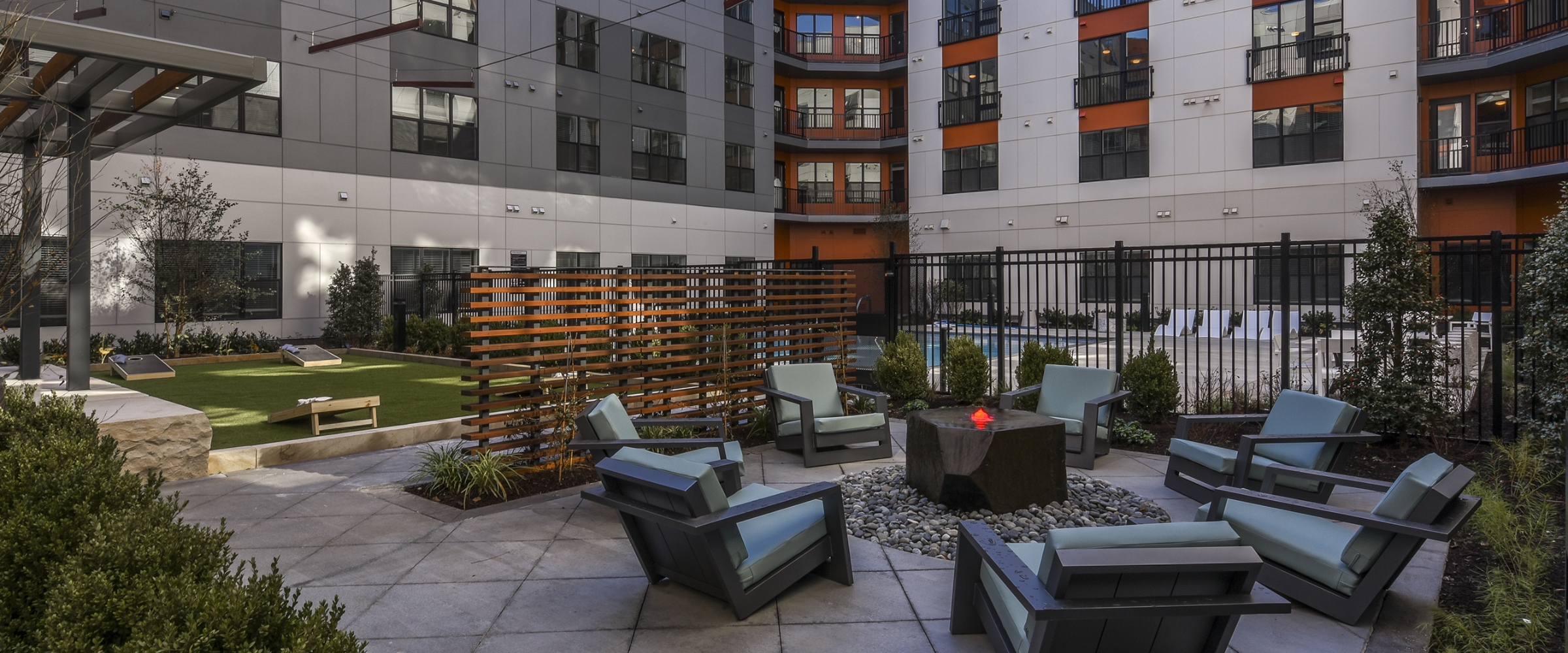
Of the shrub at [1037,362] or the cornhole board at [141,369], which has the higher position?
the shrub at [1037,362]

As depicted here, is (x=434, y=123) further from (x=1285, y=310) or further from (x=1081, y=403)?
(x=1285, y=310)

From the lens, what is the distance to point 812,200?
33125mm

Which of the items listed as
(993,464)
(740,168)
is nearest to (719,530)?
(993,464)

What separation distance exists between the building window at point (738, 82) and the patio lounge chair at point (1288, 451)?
24.9 metres

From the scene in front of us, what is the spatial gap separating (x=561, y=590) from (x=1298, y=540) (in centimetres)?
381

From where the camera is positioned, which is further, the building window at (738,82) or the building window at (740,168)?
the building window at (740,168)

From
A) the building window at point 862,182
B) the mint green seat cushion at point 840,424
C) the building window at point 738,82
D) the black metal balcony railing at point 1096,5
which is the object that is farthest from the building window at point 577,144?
the mint green seat cushion at point 840,424

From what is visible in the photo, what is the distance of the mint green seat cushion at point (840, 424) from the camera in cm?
739

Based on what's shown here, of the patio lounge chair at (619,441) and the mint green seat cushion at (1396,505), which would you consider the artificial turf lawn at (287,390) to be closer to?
the patio lounge chair at (619,441)

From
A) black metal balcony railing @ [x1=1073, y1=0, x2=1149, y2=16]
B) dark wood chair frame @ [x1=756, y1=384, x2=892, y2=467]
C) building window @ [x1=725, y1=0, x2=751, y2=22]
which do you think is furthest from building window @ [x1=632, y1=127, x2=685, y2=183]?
dark wood chair frame @ [x1=756, y1=384, x2=892, y2=467]

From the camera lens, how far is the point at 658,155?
26.9 metres

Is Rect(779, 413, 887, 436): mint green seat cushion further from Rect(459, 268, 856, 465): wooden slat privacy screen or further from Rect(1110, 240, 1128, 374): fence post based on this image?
Rect(1110, 240, 1128, 374): fence post

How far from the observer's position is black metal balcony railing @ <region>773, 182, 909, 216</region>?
32906 millimetres

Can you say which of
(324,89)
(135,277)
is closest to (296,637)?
(135,277)
